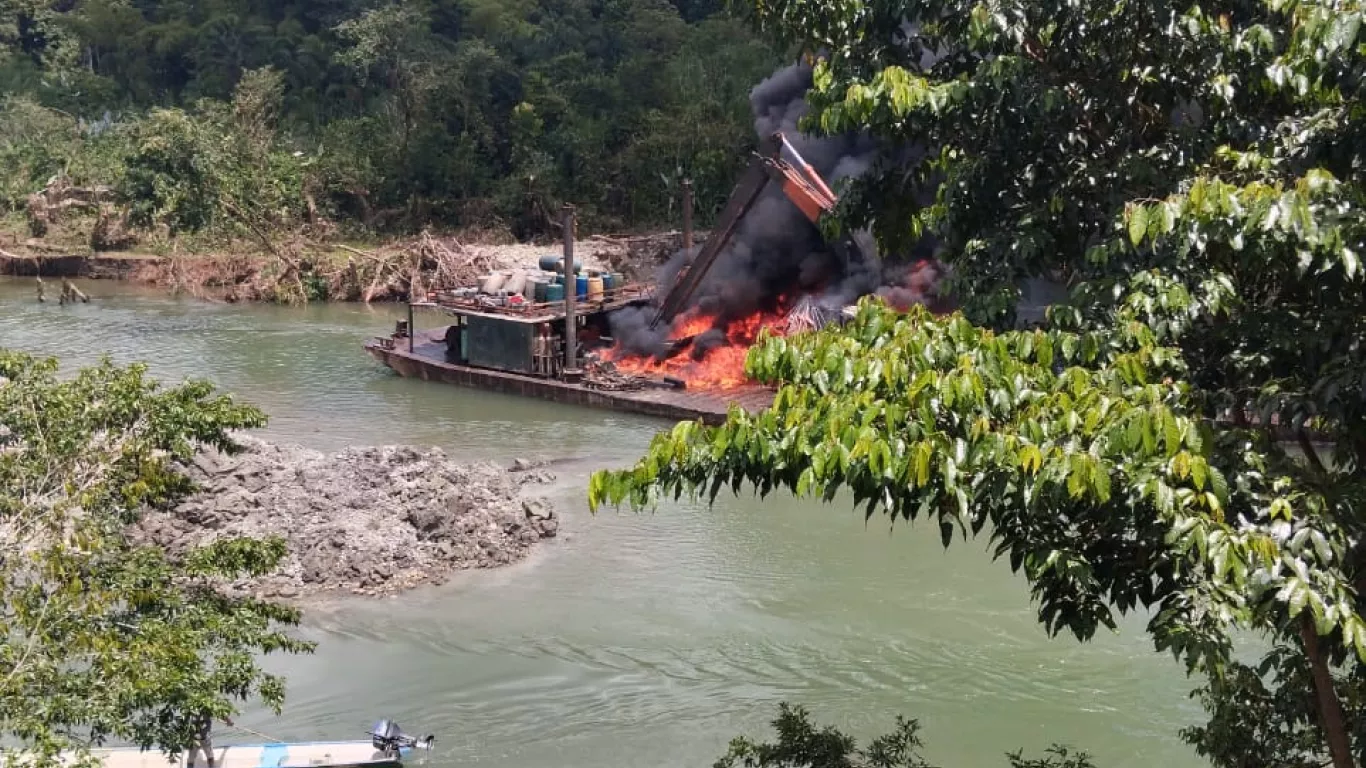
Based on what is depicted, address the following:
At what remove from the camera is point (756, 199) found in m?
26.2

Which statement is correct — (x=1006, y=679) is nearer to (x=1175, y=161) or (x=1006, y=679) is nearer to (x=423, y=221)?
(x=1175, y=161)

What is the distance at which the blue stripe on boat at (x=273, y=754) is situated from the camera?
10461 mm

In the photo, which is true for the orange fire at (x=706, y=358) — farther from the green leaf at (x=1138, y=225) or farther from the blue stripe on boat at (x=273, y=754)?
the green leaf at (x=1138, y=225)

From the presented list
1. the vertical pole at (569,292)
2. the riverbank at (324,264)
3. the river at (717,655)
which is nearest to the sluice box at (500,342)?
the vertical pole at (569,292)

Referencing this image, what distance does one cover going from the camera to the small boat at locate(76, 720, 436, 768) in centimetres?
1023

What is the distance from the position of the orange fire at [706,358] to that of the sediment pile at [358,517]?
294 inches

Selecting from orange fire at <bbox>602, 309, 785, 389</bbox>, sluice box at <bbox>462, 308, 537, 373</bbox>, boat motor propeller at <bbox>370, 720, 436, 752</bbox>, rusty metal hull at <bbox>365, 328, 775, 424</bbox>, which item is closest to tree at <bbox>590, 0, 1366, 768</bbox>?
boat motor propeller at <bbox>370, 720, 436, 752</bbox>

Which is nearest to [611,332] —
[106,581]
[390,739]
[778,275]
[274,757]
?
[778,275]

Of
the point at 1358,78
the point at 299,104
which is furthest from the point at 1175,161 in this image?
the point at 299,104

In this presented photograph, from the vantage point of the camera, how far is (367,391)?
27.1 metres

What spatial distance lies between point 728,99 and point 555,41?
8615 millimetres

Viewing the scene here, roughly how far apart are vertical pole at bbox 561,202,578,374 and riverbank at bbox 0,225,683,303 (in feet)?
37.5

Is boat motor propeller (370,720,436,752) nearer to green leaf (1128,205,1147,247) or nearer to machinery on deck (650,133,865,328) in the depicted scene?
green leaf (1128,205,1147,247)

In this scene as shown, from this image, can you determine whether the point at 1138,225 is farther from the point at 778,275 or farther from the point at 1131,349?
the point at 778,275
